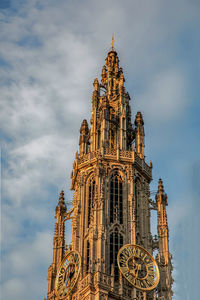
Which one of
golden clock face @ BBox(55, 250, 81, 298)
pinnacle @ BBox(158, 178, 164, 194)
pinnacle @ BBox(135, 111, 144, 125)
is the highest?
pinnacle @ BBox(135, 111, 144, 125)

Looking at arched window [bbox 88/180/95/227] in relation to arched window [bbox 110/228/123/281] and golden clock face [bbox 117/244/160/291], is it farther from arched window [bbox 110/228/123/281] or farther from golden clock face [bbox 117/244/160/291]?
golden clock face [bbox 117/244/160/291]

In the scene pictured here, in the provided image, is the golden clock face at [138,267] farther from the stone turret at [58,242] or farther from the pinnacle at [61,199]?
the pinnacle at [61,199]

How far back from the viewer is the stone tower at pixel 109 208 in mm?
69188

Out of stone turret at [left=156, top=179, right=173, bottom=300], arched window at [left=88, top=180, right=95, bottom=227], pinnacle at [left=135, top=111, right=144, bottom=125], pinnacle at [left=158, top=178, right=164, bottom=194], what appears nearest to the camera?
stone turret at [left=156, top=179, right=173, bottom=300]

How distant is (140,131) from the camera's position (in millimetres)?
85750

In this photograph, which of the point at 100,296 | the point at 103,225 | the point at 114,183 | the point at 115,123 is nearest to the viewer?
the point at 100,296

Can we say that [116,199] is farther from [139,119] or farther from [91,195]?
[139,119]

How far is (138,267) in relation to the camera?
69875 mm

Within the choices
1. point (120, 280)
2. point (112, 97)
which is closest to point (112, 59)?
point (112, 97)

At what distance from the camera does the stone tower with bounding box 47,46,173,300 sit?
227 ft

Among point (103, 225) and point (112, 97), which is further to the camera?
point (112, 97)

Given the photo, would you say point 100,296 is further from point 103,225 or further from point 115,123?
point 115,123

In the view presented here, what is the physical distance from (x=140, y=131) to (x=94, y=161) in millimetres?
9107

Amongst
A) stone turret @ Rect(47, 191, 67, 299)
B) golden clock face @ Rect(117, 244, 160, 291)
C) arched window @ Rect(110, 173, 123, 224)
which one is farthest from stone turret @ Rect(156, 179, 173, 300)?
stone turret @ Rect(47, 191, 67, 299)
